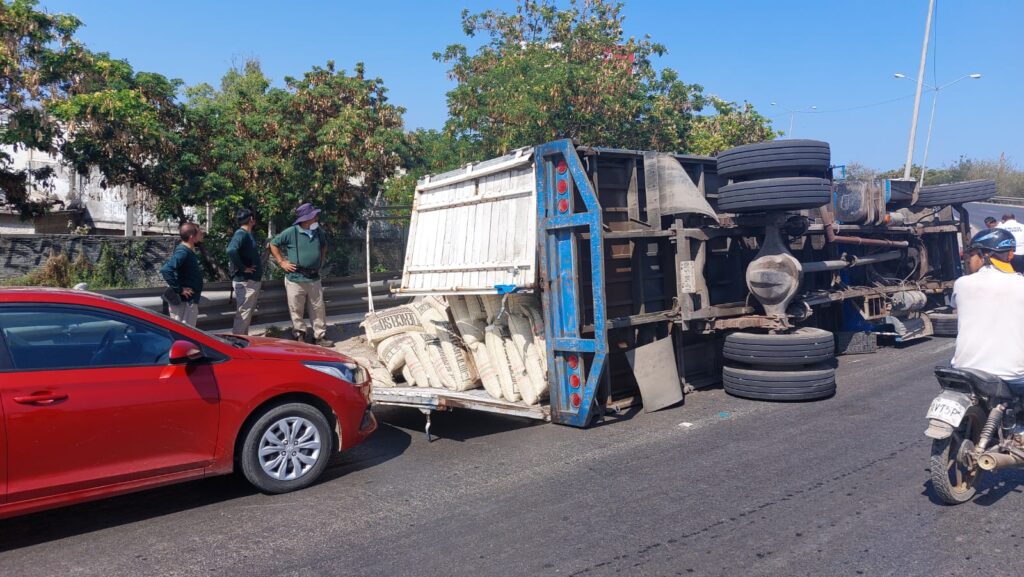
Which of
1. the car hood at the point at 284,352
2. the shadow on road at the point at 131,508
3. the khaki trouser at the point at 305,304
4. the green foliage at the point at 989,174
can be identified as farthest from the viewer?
the green foliage at the point at 989,174

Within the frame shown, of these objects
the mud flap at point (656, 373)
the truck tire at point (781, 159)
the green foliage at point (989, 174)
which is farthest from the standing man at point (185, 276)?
the green foliage at point (989, 174)

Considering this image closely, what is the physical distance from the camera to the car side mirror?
4875mm

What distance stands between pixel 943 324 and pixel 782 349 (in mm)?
6073

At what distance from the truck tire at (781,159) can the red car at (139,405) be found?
15.5ft

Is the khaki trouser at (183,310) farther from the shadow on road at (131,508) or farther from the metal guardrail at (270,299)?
the shadow on road at (131,508)

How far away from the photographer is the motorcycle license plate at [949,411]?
14.4ft

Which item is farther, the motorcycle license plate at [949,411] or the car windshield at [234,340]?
the car windshield at [234,340]

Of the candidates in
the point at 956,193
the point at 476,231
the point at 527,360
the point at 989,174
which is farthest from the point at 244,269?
the point at 989,174

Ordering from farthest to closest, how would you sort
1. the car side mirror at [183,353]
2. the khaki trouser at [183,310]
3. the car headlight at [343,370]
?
the khaki trouser at [183,310] < the car headlight at [343,370] < the car side mirror at [183,353]

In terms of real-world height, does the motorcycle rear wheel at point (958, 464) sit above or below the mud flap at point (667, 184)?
below

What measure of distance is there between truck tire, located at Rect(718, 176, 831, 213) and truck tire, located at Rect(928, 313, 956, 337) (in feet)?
18.5

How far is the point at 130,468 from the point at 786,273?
6260 mm

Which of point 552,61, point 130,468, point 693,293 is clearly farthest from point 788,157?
→ point 552,61

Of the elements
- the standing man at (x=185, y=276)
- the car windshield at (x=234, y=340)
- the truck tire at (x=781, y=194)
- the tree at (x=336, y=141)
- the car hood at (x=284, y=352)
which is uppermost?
the tree at (x=336, y=141)
